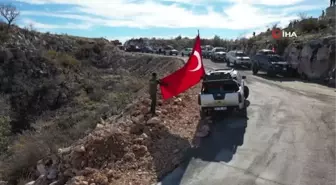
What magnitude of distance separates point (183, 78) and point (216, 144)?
3.33 meters

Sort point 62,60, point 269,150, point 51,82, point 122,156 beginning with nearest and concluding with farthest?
point 122,156
point 269,150
point 51,82
point 62,60

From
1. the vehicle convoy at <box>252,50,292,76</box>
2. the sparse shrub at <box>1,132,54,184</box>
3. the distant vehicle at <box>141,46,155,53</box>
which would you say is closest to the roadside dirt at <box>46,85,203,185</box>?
the sparse shrub at <box>1,132,54,184</box>

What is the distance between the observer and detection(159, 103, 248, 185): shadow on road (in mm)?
10172

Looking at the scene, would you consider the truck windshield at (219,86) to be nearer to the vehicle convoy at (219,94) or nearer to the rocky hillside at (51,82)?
the vehicle convoy at (219,94)

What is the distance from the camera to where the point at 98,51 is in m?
67.6

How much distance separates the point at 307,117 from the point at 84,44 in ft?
191

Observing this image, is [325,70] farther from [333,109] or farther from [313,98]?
[333,109]

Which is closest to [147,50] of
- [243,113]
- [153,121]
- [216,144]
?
[243,113]

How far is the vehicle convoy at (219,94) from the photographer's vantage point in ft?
48.1

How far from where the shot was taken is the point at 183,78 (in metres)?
14.5

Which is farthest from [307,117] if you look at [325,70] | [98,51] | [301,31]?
[98,51]

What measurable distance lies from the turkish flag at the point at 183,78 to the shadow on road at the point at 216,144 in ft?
5.49

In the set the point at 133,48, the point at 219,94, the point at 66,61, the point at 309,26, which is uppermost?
the point at 309,26

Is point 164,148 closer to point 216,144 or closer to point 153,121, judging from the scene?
point 153,121
